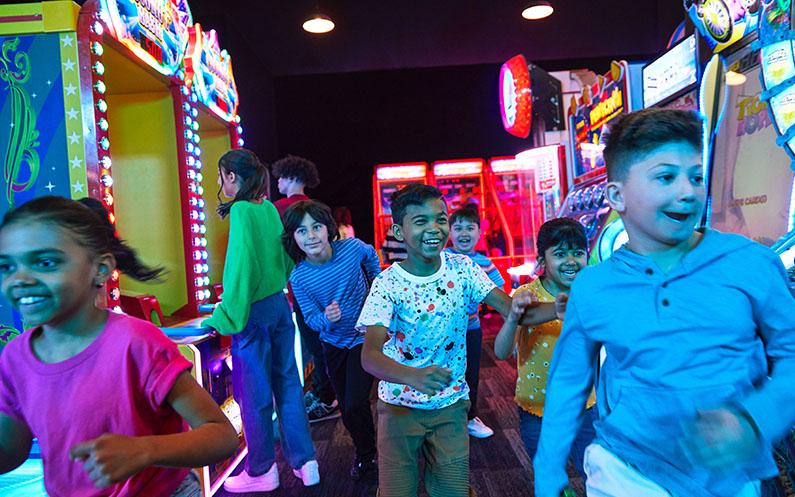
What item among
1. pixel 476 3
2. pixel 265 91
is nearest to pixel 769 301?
pixel 476 3

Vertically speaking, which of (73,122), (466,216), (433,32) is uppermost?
(433,32)

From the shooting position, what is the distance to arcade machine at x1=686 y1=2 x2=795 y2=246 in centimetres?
255

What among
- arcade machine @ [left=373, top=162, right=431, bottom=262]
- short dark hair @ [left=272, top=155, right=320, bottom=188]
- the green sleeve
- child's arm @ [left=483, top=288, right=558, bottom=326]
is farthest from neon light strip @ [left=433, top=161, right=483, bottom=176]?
child's arm @ [left=483, top=288, right=558, bottom=326]

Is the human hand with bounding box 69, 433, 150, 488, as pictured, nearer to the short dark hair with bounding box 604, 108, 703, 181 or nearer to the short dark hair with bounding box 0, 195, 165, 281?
the short dark hair with bounding box 0, 195, 165, 281

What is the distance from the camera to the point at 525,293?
5.52 feet

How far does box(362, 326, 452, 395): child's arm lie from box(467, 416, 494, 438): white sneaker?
1.98 metres

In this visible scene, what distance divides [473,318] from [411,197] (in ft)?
5.72

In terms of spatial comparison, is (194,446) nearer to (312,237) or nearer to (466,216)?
(312,237)

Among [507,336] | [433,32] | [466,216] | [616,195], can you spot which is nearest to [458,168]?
[433,32]

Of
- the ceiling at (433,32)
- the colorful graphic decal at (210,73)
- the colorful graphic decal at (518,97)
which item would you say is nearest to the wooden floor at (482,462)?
the colorful graphic decal at (210,73)

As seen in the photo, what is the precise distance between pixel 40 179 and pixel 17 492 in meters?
1.29

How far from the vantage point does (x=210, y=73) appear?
159 inches

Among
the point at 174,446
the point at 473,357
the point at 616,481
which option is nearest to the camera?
the point at 174,446

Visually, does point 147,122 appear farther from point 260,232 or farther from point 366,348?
point 366,348
